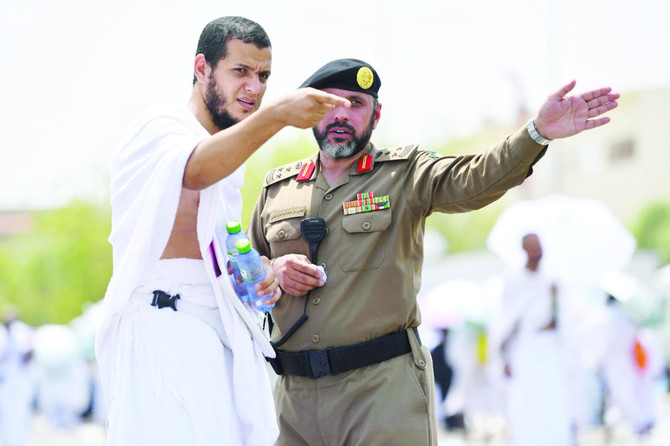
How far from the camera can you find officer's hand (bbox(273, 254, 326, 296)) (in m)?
3.62

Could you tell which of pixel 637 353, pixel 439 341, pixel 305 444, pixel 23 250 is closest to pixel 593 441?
pixel 637 353

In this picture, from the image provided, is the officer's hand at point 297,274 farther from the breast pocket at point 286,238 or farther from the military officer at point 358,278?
the breast pocket at point 286,238

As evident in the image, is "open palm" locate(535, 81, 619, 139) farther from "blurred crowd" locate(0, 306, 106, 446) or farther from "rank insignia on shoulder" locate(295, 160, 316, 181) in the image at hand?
"blurred crowd" locate(0, 306, 106, 446)

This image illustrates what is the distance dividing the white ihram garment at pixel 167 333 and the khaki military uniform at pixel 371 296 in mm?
627

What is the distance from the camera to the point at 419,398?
3.56 metres

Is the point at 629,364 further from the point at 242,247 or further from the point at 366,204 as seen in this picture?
the point at 242,247

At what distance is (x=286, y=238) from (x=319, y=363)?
55 centimetres

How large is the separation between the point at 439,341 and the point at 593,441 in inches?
92.6

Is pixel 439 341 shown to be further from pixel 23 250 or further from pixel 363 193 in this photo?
pixel 23 250

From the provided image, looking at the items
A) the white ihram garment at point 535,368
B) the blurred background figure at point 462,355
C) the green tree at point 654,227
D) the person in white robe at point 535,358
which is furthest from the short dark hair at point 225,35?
the green tree at point 654,227

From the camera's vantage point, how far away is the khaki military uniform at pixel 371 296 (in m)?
3.53

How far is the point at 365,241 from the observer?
12.0 feet

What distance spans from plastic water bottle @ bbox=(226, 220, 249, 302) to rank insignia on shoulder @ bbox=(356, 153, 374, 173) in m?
0.87

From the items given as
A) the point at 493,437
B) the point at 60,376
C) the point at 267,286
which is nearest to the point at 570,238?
the point at 493,437
